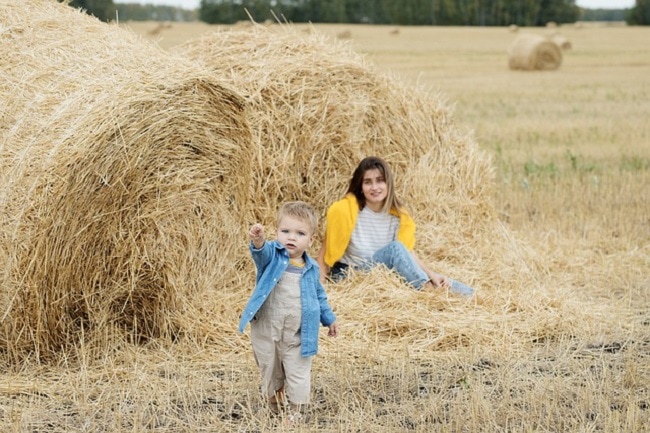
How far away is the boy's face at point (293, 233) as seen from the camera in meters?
4.51

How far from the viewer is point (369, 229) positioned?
6.84m

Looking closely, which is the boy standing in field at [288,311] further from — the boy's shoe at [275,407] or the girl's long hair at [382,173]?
the girl's long hair at [382,173]

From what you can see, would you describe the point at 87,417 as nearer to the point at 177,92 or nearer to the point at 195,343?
the point at 195,343

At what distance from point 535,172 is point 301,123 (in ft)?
14.3

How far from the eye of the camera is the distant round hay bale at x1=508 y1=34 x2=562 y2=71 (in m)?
27.3

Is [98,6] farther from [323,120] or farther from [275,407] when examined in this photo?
[275,407]

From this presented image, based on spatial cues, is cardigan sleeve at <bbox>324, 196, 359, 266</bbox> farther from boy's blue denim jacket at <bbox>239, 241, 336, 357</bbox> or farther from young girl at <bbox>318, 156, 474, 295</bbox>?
boy's blue denim jacket at <bbox>239, 241, 336, 357</bbox>

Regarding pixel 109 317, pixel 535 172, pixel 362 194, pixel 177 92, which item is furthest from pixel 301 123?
pixel 535 172

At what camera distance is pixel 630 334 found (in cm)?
589

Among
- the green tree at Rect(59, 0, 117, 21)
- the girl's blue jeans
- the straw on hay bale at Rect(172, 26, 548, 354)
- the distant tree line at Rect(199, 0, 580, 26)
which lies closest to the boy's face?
the girl's blue jeans

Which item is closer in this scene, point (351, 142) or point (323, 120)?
point (323, 120)

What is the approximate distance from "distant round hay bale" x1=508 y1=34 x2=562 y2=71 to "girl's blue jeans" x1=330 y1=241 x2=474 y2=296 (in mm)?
21555

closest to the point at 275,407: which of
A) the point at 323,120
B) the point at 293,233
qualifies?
the point at 293,233

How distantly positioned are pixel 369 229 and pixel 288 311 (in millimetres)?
2334
